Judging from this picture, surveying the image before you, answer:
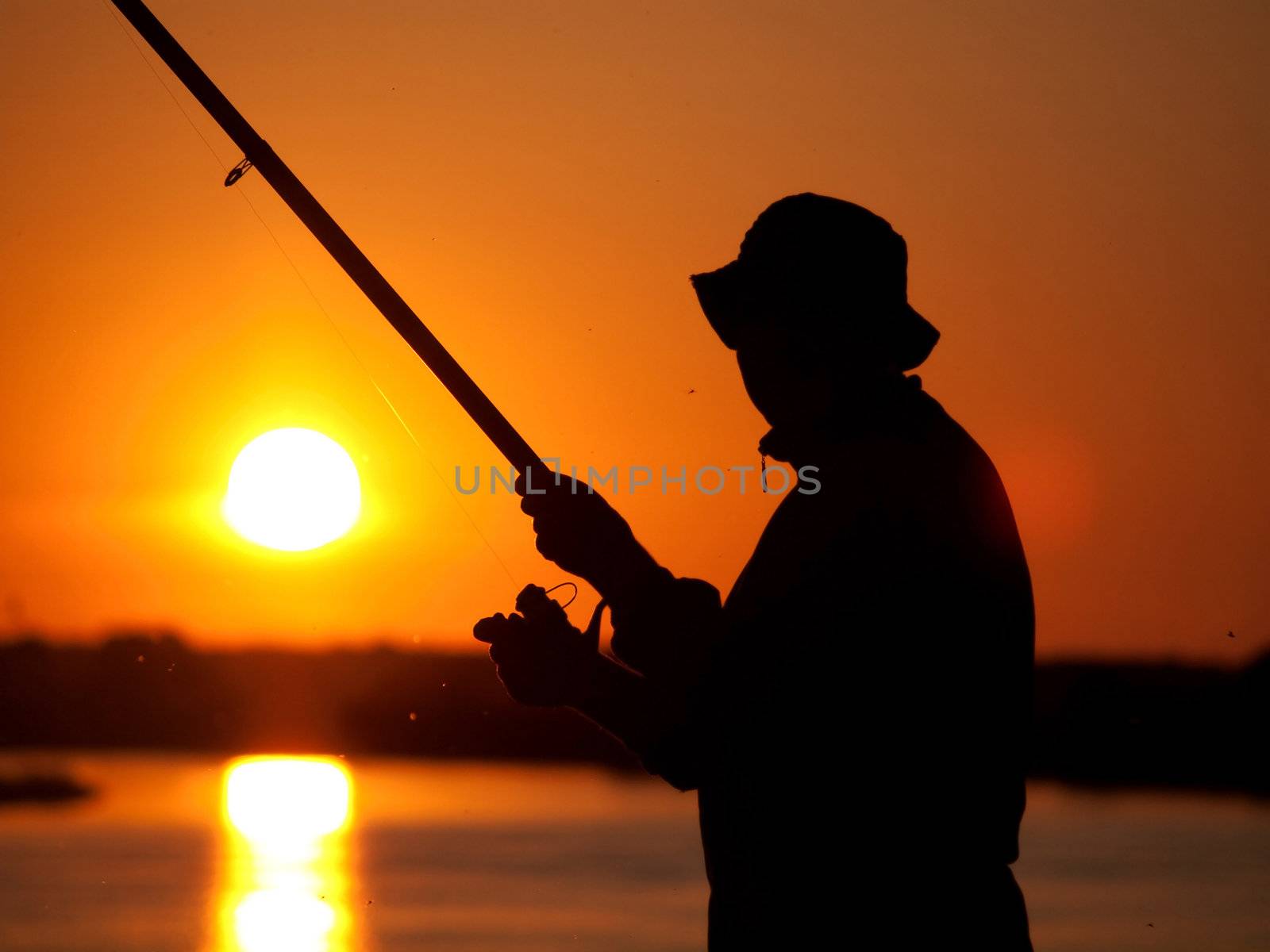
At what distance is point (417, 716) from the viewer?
58.8 metres

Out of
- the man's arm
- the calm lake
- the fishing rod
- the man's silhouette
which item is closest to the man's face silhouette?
the man's silhouette

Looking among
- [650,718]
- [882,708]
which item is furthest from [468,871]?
[882,708]

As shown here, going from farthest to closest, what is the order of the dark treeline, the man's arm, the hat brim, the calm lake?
the dark treeline
the calm lake
the hat brim
the man's arm

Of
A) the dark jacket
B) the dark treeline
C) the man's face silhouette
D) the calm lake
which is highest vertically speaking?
the dark treeline

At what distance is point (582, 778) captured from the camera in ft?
131

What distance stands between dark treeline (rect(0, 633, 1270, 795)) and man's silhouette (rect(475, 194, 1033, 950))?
110 ft

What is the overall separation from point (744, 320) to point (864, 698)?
608 millimetres

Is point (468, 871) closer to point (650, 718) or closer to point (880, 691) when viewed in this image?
point (650, 718)

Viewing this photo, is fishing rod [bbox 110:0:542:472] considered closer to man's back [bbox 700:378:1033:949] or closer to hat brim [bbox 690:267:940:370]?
hat brim [bbox 690:267:940:370]

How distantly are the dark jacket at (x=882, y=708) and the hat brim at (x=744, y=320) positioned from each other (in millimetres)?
246

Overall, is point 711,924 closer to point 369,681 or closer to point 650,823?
point 650,823

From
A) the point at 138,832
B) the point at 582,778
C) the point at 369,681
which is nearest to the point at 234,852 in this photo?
the point at 138,832

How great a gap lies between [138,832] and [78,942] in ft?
34.8

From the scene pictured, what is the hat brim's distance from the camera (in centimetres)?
260
